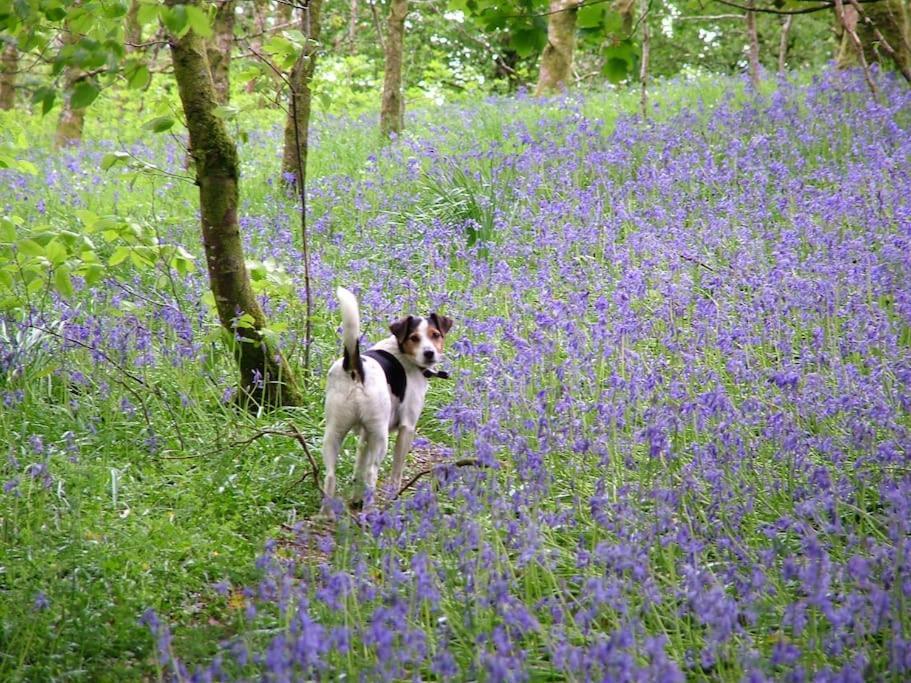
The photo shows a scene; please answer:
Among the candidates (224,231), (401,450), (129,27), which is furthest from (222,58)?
(401,450)

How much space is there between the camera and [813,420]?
200 inches

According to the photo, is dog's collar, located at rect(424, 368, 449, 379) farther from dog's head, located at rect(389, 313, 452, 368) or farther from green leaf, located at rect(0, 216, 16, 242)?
green leaf, located at rect(0, 216, 16, 242)

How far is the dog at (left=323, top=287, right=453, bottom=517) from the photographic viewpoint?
16.2 feet

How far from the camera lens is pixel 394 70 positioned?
13758mm

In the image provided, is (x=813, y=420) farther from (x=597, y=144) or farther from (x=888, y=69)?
(x=888, y=69)

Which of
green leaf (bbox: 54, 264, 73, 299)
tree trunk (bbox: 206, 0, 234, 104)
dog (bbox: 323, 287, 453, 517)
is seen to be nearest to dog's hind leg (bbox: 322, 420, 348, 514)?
dog (bbox: 323, 287, 453, 517)

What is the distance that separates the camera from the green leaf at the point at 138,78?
4.01m

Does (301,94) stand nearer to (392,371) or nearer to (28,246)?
(392,371)

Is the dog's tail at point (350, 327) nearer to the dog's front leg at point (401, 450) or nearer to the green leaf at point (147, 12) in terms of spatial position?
the dog's front leg at point (401, 450)

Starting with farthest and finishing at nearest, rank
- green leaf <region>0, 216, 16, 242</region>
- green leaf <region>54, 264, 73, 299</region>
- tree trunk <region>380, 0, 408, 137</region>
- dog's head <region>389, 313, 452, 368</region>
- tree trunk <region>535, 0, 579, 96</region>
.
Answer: tree trunk <region>535, 0, 579, 96</region>, tree trunk <region>380, 0, 408, 137</region>, dog's head <region>389, 313, 452, 368</region>, green leaf <region>0, 216, 16, 242</region>, green leaf <region>54, 264, 73, 299</region>

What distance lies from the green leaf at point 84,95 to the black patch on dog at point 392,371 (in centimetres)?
209

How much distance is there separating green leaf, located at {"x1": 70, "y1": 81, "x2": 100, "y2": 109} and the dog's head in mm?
2229

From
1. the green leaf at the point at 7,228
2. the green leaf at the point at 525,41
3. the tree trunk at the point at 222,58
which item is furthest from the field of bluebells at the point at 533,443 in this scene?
the green leaf at the point at 525,41

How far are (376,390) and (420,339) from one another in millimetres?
586
